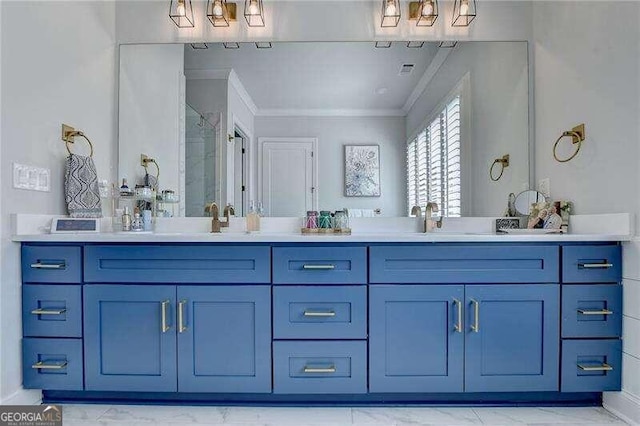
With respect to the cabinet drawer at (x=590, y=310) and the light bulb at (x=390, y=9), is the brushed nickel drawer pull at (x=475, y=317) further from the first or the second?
the light bulb at (x=390, y=9)

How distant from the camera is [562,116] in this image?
6.46 ft

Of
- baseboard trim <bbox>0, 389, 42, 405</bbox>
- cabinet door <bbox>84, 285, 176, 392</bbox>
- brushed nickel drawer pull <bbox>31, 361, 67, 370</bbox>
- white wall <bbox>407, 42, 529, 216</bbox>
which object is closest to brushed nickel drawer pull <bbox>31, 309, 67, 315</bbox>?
cabinet door <bbox>84, 285, 176, 392</bbox>

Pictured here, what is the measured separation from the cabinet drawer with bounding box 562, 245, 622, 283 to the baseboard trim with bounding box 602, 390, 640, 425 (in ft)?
1.73

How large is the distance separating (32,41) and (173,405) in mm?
1874

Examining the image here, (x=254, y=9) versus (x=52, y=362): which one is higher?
(x=254, y=9)

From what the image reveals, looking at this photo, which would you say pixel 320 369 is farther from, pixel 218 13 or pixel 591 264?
pixel 218 13

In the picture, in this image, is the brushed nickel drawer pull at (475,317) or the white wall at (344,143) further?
the white wall at (344,143)

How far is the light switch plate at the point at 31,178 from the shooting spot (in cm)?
157

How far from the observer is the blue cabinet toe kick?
166cm

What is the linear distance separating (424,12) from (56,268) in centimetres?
246

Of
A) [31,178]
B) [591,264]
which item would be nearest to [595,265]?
[591,264]

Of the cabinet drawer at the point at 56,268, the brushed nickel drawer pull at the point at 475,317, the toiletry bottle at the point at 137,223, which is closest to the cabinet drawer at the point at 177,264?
the cabinet drawer at the point at 56,268

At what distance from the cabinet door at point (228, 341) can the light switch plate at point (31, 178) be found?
2.93 ft

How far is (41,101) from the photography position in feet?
5.57
